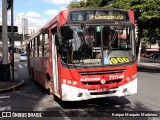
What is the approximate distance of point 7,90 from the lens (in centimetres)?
1559

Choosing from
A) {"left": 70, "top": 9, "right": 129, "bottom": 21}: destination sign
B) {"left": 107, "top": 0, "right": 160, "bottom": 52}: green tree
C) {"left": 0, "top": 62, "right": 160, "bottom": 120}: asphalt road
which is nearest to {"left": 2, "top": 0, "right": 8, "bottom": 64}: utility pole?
{"left": 0, "top": 62, "right": 160, "bottom": 120}: asphalt road

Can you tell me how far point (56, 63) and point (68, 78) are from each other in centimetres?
122

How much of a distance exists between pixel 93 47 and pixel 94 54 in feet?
0.67

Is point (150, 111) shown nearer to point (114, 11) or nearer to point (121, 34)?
point (121, 34)

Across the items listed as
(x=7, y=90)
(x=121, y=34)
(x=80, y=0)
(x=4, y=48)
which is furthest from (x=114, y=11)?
(x=80, y=0)

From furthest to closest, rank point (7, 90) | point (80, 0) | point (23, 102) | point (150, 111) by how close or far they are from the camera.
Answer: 1. point (80, 0)
2. point (7, 90)
3. point (23, 102)
4. point (150, 111)

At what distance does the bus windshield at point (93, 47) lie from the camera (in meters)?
10.2

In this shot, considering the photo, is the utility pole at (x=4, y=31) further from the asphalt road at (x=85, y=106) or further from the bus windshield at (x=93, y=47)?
the bus windshield at (x=93, y=47)

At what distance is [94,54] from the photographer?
403 inches

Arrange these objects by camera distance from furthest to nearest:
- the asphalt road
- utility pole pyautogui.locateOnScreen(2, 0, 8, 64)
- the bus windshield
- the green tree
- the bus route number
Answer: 1. the green tree
2. utility pole pyautogui.locateOnScreen(2, 0, 8, 64)
3. the bus route number
4. the bus windshield
5. the asphalt road

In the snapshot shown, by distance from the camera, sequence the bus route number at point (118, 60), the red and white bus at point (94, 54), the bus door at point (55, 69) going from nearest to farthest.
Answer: the red and white bus at point (94, 54)
the bus route number at point (118, 60)
the bus door at point (55, 69)

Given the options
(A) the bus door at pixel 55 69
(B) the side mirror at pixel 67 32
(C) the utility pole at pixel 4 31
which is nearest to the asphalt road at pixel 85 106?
(A) the bus door at pixel 55 69

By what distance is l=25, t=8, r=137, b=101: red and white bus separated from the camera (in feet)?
33.0

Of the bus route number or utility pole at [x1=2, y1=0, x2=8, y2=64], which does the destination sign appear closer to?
the bus route number
